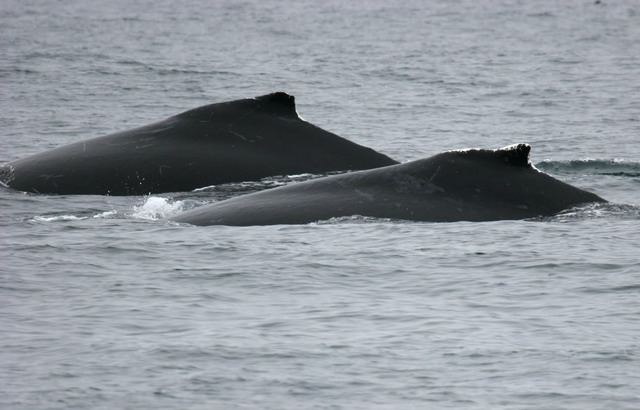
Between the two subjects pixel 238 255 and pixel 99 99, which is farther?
pixel 99 99

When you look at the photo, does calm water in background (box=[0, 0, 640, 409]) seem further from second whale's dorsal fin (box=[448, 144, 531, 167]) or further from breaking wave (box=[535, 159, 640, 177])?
second whale's dorsal fin (box=[448, 144, 531, 167])

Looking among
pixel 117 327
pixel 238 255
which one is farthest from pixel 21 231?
pixel 117 327

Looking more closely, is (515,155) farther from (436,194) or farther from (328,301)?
(328,301)

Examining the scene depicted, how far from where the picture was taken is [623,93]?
109ft

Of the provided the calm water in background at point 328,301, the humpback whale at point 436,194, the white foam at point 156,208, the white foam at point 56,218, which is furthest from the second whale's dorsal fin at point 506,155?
the white foam at point 56,218

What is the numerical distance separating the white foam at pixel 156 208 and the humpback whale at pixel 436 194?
100cm

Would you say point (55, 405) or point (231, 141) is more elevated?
point (231, 141)

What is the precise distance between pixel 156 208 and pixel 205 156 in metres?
1.40

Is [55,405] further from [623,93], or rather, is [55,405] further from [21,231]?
[623,93]

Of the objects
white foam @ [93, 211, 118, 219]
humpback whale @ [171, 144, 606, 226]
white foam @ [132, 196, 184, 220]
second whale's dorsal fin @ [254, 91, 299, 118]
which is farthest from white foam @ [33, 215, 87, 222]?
second whale's dorsal fin @ [254, 91, 299, 118]

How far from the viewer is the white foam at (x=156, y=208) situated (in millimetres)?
14922

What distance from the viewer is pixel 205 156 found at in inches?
643

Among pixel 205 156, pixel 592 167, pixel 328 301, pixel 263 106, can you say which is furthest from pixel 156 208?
pixel 592 167

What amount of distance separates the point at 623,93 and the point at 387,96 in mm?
5826
